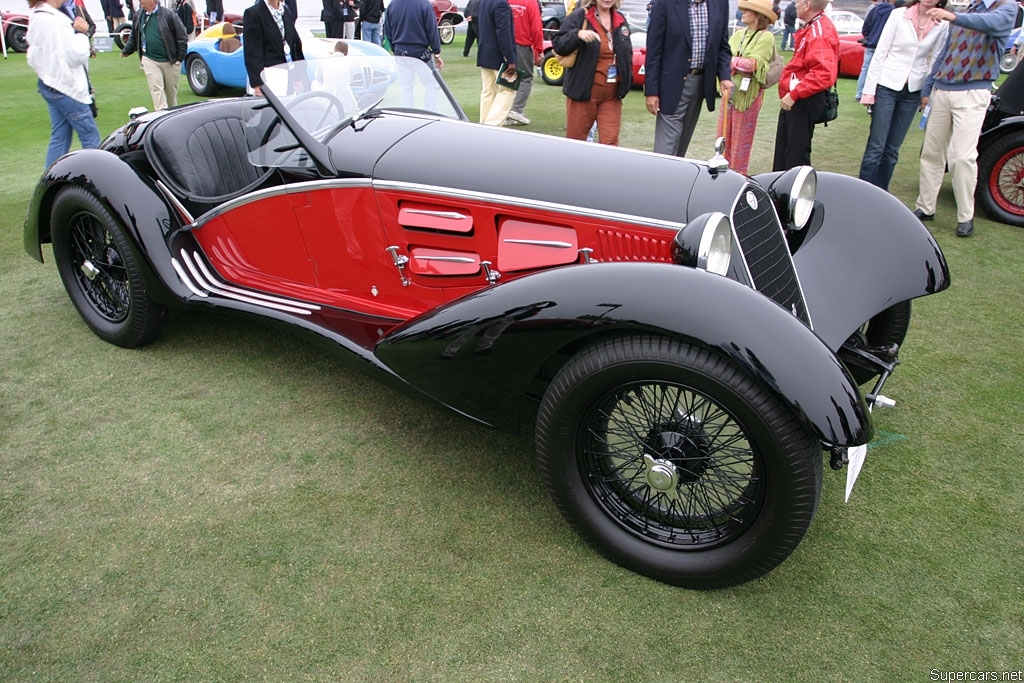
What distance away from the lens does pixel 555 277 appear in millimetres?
2564

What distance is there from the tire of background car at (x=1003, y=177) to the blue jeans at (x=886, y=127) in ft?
2.40

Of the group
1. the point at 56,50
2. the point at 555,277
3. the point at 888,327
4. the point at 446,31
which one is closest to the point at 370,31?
the point at 56,50

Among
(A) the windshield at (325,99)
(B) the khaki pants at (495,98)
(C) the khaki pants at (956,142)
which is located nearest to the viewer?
(A) the windshield at (325,99)

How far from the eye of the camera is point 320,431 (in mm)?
3396

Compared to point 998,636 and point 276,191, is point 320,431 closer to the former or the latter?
point 276,191

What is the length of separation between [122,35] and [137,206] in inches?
592

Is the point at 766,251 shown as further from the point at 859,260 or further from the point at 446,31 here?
the point at 446,31

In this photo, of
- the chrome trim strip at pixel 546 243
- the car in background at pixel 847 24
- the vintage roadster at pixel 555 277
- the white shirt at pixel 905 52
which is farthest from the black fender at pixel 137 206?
the car in background at pixel 847 24

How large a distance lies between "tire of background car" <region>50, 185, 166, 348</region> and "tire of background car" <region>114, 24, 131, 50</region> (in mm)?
14068

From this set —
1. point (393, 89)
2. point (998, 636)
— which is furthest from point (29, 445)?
point (998, 636)

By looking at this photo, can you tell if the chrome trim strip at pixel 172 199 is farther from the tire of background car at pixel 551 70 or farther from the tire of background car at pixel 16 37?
the tire of background car at pixel 16 37

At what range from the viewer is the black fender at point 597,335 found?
2168 millimetres

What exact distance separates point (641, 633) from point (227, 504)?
1.69 metres

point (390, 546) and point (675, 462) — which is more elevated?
point (675, 462)
